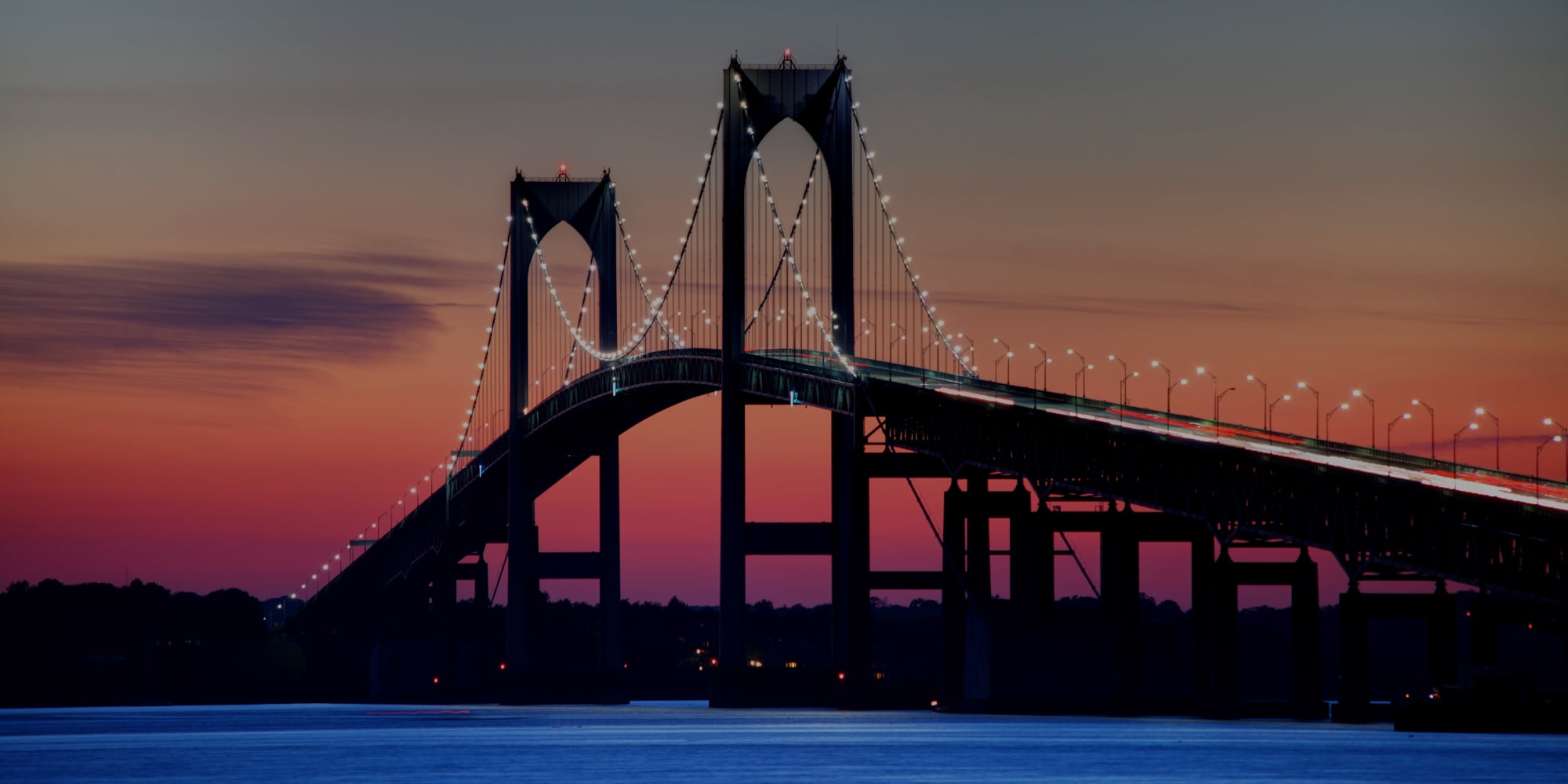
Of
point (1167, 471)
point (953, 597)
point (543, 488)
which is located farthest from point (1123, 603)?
point (543, 488)

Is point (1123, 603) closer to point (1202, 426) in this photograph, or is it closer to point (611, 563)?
point (1202, 426)

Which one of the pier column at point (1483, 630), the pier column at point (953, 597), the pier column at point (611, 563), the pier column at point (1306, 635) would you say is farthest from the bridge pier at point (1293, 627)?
the pier column at point (611, 563)

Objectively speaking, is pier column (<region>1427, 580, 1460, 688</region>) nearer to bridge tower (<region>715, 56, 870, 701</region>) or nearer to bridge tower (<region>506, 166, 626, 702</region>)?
bridge tower (<region>715, 56, 870, 701</region>)

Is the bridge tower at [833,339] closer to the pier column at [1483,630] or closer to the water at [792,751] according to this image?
the water at [792,751]

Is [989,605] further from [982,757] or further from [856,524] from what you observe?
[982,757]

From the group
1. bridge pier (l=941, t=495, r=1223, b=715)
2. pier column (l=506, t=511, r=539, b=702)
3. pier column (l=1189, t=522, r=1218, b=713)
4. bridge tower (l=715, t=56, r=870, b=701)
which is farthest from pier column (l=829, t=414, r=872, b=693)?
pier column (l=506, t=511, r=539, b=702)

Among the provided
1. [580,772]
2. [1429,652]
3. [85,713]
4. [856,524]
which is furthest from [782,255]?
[580,772]
